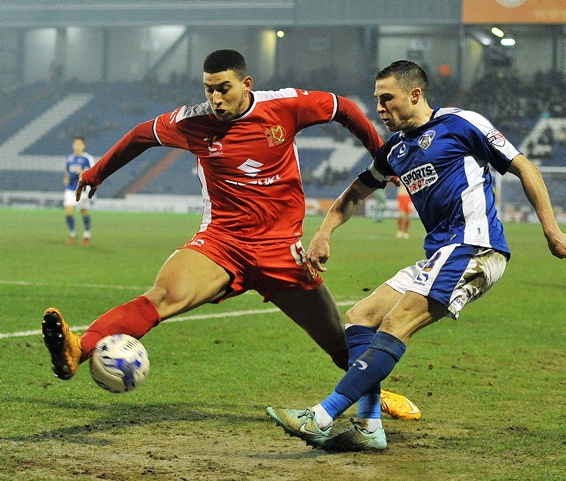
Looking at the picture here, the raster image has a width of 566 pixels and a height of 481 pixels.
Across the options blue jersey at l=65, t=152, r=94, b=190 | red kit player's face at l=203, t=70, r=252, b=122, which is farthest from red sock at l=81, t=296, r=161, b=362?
blue jersey at l=65, t=152, r=94, b=190

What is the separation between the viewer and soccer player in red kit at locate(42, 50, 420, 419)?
237 inches

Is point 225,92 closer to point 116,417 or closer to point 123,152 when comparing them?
point 123,152

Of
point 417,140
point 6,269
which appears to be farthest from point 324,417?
point 6,269

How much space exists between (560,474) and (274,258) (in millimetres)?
Answer: 2211

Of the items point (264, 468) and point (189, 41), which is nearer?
point (264, 468)

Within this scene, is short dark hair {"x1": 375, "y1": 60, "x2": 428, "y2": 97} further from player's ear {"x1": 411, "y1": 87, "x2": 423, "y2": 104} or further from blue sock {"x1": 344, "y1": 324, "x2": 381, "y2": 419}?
blue sock {"x1": 344, "y1": 324, "x2": 381, "y2": 419}

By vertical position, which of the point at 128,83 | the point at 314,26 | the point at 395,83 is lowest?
the point at 128,83

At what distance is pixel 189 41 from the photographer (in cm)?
5859

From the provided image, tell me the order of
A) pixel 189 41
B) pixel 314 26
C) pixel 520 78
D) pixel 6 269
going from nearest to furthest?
pixel 6 269 → pixel 520 78 → pixel 314 26 → pixel 189 41

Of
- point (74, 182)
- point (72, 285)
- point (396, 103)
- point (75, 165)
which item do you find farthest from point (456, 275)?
point (75, 165)

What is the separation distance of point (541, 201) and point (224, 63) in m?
2.14

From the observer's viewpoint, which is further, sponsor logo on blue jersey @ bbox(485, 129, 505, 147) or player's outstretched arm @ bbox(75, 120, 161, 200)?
player's outstretched arm @ bbox(75, 120, 161, 200)

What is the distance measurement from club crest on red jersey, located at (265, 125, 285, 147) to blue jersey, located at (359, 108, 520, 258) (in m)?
1.01

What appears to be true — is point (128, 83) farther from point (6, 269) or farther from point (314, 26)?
point (6, 269)
